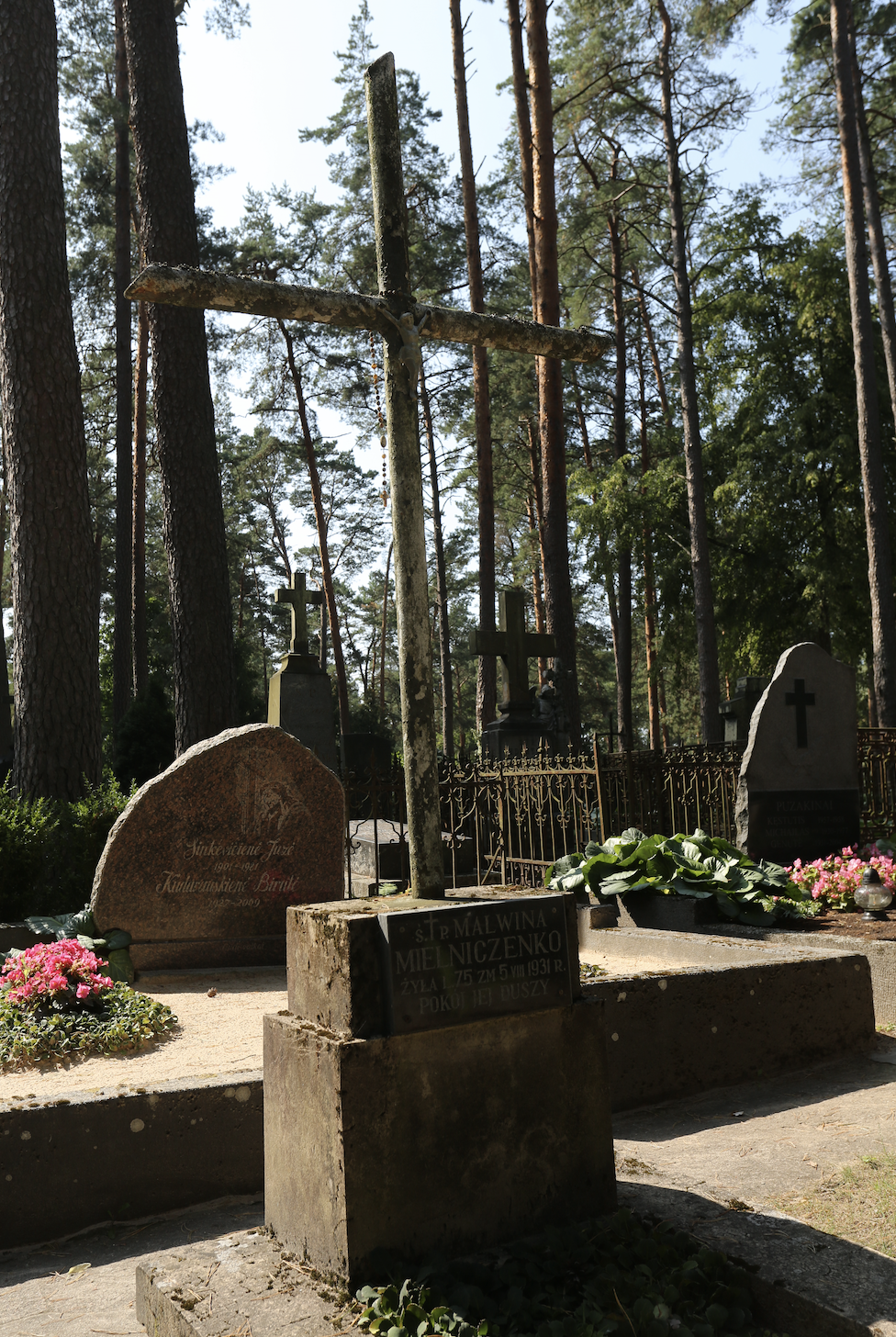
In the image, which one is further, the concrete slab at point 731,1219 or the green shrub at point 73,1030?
the green shrub at point 73,1030

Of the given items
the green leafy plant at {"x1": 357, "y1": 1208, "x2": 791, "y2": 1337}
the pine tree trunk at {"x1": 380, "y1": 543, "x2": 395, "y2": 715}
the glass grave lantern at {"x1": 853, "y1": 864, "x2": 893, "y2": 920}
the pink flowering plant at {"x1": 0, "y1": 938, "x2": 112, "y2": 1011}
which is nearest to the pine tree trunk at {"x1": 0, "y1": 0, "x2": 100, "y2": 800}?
the pink flowering plant at {"x1": 0, "y1": 938, "x2": 112, "y2": 1011}

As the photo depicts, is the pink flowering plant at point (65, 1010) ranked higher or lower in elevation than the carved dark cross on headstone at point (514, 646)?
lower

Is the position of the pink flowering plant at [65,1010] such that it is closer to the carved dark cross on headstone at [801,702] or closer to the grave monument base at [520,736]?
the carved dark cross on headstone at [801,702]

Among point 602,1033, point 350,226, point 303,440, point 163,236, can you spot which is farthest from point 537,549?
point 602,1033

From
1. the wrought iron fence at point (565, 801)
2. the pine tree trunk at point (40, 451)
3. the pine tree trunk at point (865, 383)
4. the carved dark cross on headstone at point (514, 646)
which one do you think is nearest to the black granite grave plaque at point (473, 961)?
the wrought iron fence at point (565, 801)

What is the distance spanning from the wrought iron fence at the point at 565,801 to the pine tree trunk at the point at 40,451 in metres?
2.41

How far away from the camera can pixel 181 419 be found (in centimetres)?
1005

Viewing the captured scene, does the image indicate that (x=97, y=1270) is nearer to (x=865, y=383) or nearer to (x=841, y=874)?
(x=841, y=874)

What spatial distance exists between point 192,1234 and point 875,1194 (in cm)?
209

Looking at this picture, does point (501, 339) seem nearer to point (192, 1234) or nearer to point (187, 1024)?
point (192, 1234)

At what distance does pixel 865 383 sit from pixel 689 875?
11.6 meters

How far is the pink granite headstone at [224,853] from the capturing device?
635cm

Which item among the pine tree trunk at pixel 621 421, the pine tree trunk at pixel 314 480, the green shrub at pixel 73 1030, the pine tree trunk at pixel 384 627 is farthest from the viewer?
the pine tree trunk at pixel 384 627

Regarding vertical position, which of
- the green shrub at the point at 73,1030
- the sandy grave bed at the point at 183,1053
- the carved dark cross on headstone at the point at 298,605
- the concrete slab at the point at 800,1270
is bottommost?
the concrete slab at the point at 800,1270
